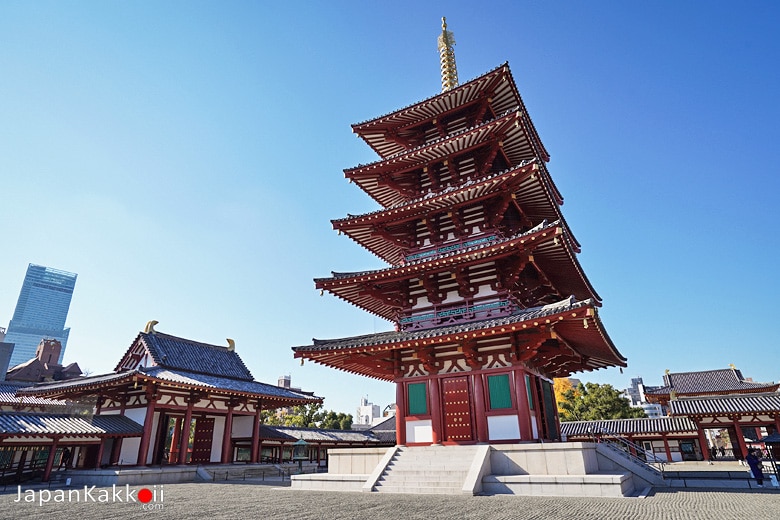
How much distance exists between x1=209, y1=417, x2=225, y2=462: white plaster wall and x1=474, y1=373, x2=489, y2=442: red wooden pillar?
58.2ft

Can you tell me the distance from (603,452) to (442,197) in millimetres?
10474

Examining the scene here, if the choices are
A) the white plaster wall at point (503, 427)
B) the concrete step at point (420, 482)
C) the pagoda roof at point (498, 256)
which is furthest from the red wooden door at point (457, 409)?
the pagoda roof at point (498, 256)

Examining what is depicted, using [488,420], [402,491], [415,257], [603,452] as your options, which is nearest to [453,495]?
[402,491]

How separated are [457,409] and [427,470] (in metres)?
2.75

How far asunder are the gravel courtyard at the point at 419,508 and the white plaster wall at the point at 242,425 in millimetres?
16361

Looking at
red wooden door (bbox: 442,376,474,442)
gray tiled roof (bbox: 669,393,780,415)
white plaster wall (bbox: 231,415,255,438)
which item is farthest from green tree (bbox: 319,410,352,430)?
red wooden door (bbox: 442,376,474,442)

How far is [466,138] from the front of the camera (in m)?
18.0

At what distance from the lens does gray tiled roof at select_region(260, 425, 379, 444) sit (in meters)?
32.0

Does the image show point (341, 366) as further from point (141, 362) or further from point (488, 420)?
point (141, 362)

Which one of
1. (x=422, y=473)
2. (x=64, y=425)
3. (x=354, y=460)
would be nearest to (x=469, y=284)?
(x=422, y=473)

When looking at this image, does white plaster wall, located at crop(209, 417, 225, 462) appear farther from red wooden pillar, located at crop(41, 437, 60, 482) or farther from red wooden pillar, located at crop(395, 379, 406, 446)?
red wooden pillar, located at crop(395, 379, 406, 446)

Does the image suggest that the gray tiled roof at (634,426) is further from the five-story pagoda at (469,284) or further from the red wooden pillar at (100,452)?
the red wooden pillar at (100,452)

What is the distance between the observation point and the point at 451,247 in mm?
17812

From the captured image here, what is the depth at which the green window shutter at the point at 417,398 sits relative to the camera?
52.4 ft
